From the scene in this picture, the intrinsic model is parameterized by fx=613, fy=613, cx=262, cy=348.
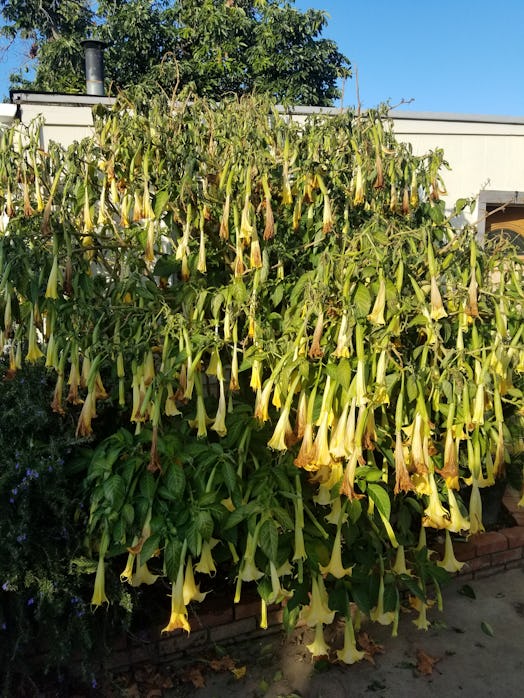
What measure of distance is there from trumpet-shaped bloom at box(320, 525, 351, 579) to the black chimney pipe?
4.26 metres

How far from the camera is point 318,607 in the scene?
2604mm

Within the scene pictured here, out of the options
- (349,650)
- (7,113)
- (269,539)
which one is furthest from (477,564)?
(7,113)

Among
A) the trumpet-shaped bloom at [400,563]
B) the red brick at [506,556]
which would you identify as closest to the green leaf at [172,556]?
the trumpet-shaped bloom at [400,563]

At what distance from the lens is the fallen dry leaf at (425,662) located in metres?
2.84

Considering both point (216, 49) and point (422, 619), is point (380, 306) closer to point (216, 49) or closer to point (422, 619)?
point (422, 619)

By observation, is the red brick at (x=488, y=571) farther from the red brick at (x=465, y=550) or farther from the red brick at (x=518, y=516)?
the red brick at (x=518, y=516)

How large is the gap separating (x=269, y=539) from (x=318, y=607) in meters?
0.52

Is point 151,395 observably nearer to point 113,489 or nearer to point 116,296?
point 113,489

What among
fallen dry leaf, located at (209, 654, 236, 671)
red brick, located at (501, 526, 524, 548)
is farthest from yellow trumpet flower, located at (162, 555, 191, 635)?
red brick, located at (501, 526, 524, 548)

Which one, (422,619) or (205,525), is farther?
(422,619)

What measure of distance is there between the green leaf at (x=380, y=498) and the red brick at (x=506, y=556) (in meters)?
1.63

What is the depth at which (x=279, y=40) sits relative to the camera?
1034 centimetres

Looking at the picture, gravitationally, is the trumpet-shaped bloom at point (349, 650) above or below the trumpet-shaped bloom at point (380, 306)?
below

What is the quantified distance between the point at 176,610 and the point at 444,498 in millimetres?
1268
